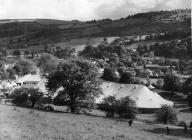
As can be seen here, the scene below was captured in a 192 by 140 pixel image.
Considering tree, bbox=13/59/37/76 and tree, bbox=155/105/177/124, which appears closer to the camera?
tree, bbox=155/105/177/124

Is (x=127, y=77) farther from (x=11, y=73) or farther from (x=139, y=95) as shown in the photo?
(x=11, y=73)

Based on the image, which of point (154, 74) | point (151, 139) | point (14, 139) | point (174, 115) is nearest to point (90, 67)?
point (174, 115)

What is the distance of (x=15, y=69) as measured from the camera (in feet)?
601

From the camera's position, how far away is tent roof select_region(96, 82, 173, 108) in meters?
83.7

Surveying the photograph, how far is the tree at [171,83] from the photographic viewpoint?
127 metres

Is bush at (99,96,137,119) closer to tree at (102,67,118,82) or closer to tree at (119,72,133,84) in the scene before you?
tree at (119,72,133,84)

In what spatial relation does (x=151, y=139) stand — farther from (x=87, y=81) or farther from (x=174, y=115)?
(x=87, y=81)

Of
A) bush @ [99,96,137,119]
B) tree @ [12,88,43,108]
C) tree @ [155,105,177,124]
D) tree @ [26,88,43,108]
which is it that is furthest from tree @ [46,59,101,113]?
tree @ [155,105,177,124]

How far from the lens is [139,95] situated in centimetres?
8600

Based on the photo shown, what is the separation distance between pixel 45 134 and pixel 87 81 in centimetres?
3932

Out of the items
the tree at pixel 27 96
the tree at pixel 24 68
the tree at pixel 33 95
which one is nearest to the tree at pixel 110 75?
the tree at pixel 24 68

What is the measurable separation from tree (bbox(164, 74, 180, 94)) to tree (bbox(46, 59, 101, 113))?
65.5 meters

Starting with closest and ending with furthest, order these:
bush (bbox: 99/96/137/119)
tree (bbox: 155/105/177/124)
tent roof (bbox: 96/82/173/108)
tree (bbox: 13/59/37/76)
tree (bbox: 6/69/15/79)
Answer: tree (bbox: 155/105/177/124), bush (bbox: 99/96/137/119), tent roof (bbox: 96/82/173/108), tree (bbox: 6/69/15/79), tree (bbox: 13/59/37/76)

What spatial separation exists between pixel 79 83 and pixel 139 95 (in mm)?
24466
